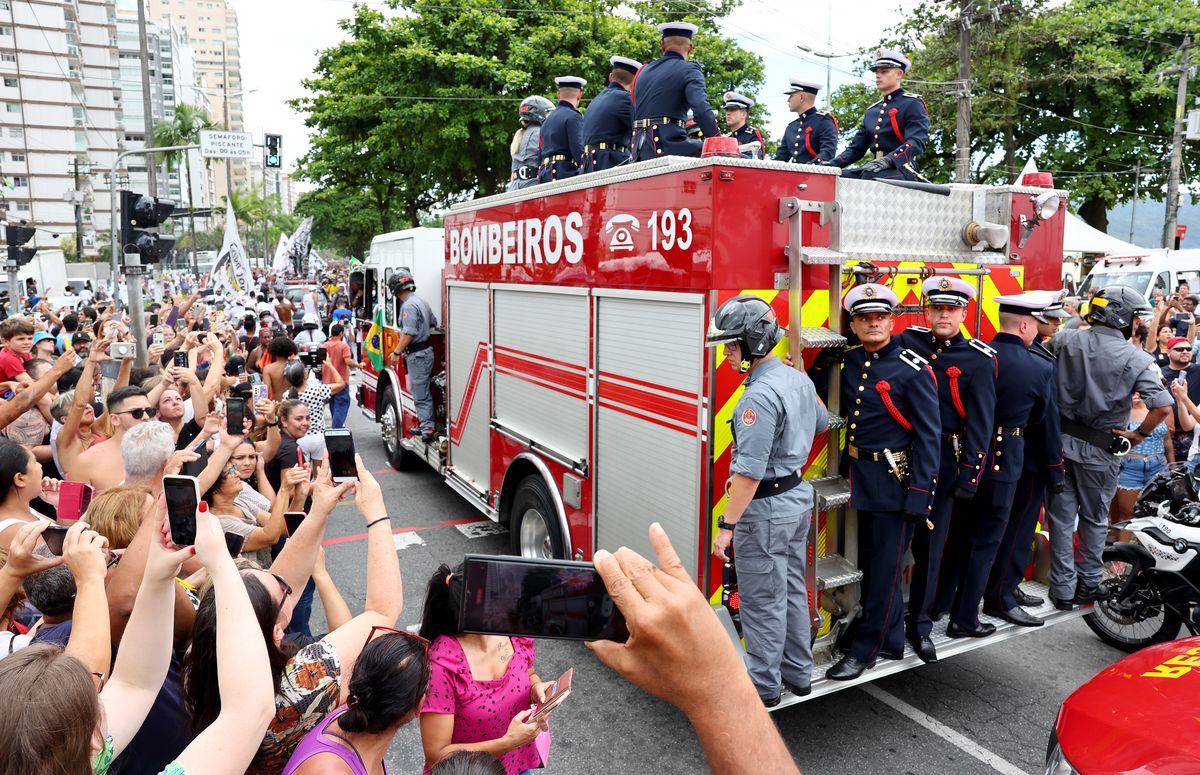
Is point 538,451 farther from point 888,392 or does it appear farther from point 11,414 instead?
point 11,414

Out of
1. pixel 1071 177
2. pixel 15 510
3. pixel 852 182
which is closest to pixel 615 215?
pixel 852 182

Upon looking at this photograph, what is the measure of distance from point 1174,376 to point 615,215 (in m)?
6.24

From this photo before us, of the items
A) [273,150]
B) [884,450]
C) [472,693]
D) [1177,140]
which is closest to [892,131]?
[884,450]

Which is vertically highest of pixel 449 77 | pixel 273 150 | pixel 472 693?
pixel 449 77

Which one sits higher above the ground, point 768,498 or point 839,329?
point 839,329

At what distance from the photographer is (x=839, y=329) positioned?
4.11 meters

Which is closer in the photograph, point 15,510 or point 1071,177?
point 15,510

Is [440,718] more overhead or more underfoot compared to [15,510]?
more underfoot

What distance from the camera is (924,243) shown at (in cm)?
467

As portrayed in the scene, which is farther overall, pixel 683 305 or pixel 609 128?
pixel 609 128

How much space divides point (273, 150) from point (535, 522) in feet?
64.4

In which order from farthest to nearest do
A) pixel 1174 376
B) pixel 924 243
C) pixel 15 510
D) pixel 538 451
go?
1. pixel 1174 376
2. pixel 538 451
3. pixel 924 243
4. pixel 15 510

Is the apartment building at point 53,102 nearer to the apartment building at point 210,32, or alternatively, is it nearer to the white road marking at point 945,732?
the white road marking at point 945,732

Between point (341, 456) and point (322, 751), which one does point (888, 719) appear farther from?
point (322, 751)
